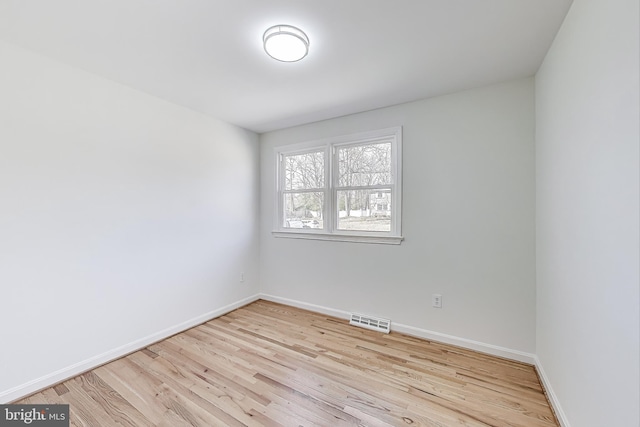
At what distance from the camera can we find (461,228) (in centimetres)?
247

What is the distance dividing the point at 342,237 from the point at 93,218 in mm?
2384

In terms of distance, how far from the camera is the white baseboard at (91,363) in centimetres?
179

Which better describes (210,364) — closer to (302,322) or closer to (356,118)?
(302,322)

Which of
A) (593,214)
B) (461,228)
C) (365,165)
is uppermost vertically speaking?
(365,165)

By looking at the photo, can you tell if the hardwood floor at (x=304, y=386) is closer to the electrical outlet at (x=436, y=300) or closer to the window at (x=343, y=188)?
the electrical outlet at (x=436, y=300)

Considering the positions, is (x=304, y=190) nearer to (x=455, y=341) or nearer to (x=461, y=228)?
(x=461, y=228)

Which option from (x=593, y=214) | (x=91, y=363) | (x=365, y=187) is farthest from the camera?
(x=365, y=187)

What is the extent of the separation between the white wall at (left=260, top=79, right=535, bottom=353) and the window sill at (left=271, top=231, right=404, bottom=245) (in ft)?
0.22

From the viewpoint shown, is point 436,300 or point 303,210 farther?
point 303,210

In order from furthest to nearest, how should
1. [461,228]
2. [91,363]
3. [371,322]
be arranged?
[371,322] < [461,228] < [91,363]

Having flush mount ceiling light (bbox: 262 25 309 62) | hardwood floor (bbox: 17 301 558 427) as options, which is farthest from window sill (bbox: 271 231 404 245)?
flush mount ceiling light (bbox: 262 25 309 62)

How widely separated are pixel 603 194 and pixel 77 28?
9.89 feet

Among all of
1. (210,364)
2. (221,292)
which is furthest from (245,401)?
(221,292)

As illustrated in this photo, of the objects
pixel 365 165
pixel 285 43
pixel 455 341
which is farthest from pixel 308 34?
pixel 455 341
